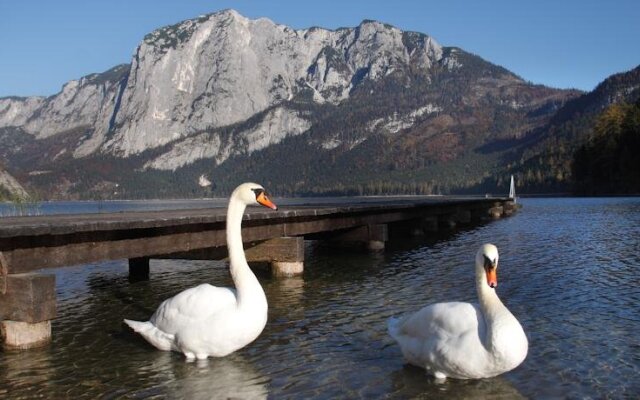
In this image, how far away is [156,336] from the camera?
9.30 metres

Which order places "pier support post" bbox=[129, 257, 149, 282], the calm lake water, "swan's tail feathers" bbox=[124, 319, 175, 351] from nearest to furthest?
the calm lake water < "swan's tail feathers" bbox=[124, 319, 175, 351] < "pier support post" bbox=[129, 257, 149, 282]

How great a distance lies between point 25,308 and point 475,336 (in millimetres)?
6848

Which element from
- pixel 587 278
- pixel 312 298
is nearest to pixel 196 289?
pixel 312 298

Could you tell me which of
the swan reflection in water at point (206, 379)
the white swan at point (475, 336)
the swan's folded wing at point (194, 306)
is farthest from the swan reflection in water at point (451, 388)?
the swan's folded wing at point (194, 306)

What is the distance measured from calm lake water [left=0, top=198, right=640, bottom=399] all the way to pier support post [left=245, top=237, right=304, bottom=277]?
1.48 ft

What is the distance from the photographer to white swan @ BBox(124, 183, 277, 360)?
8.57 m

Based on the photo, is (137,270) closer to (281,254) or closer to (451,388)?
(281,254)

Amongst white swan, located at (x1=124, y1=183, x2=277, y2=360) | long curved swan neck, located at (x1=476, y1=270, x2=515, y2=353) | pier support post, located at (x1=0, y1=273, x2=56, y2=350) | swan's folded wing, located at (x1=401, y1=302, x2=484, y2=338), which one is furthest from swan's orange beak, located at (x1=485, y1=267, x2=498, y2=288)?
pier support post, located at (x1=0, y1=273, x2=56, y2=350)

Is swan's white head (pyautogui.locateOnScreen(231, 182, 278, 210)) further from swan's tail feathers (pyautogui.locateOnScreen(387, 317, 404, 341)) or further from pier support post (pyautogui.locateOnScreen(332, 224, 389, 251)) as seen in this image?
pier support post (pyautogui.locateOnScreen(332, 224, 389, 251))

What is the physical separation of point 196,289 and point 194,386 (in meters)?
1.63

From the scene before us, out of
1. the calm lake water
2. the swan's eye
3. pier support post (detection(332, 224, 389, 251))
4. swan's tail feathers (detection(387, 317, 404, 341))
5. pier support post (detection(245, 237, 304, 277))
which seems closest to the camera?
the swan's eye

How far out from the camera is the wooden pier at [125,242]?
31.1ft

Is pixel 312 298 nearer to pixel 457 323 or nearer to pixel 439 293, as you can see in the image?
pixel 439 293

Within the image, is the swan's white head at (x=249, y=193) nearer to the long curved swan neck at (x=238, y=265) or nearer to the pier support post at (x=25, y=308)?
the long curved swan neck at (x=238, y=265)
